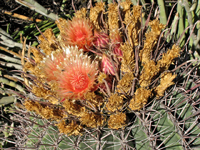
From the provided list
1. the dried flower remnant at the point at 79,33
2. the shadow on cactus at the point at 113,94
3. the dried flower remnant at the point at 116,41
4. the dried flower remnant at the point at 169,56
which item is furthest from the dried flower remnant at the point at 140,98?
the dried flower remnant at the point at 79,33

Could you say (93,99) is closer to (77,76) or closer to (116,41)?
(77,76)

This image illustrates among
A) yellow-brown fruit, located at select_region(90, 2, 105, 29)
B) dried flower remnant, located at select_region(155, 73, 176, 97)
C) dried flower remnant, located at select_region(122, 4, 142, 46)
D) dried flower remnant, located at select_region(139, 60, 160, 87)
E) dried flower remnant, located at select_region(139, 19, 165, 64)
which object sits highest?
yellow-brown fruit, located at select_region(90, 2, 105, 29)

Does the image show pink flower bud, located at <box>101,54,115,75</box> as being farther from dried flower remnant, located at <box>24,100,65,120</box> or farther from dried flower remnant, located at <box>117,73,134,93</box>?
dried flower remnant, located at <box>24,100,65,120</box>

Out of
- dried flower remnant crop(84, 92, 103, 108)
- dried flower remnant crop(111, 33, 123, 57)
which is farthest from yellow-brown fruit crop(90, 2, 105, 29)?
dried flower remnant crop(84, 92, 103, 108)

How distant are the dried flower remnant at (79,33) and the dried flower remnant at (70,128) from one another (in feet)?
1.10

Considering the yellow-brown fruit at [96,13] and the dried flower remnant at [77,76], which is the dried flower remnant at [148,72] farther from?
the yellow-brown fruit at [96,13]

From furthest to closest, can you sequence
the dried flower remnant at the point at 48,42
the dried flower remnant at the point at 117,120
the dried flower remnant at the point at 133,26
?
the dried flower remnant at the point at 48,42, the dried flower remnant at the point at 133,26, the dried flower remnant at the point at 117,120

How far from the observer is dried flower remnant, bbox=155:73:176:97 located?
691 mm

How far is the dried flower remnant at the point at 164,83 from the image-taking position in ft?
2.27

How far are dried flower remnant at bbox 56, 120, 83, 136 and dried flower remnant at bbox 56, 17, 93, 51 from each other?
33 centimetres

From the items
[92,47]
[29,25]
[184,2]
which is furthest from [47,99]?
[29,25]

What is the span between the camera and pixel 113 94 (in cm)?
72

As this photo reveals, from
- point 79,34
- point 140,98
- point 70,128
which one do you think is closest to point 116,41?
point 79,34

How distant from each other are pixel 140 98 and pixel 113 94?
99mm
